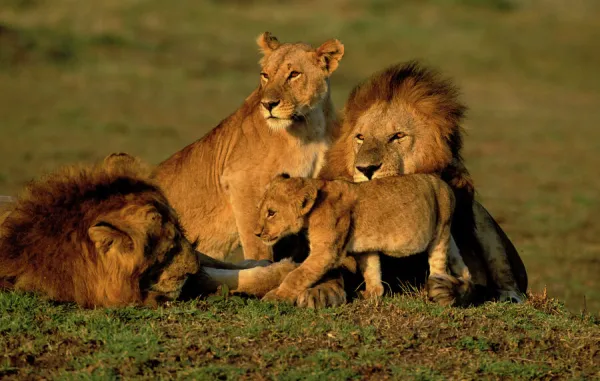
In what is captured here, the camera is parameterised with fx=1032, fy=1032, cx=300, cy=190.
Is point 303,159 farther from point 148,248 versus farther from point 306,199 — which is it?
point 148,248

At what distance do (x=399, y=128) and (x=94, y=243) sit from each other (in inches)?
77.6

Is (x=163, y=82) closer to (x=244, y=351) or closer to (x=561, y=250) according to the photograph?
(x=561, y=250)

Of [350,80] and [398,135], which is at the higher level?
[398,135]

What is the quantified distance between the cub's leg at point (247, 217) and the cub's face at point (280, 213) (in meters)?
1.50

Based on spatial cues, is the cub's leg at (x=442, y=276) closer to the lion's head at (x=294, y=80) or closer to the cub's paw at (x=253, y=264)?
the cub's paw at (x=253, y=264)

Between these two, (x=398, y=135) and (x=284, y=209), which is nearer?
(x=284, y=209)

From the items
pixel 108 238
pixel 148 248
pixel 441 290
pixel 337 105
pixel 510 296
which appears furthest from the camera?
pixel 337 105

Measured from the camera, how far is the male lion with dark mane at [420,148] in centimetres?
575

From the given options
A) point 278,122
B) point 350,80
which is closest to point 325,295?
point 278,122

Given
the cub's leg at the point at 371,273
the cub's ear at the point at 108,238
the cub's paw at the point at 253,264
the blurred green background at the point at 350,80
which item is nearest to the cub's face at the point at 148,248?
the cub's ear at the point at 108,238

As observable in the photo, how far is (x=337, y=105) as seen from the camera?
20125mm

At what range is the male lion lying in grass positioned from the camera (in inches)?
183

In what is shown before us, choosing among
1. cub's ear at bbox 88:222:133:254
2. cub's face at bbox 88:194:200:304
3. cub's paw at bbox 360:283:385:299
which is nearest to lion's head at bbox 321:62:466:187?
cub's paw at bbox 360:283:385:299

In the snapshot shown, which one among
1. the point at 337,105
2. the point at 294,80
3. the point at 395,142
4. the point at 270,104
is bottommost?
the point at 337,105
